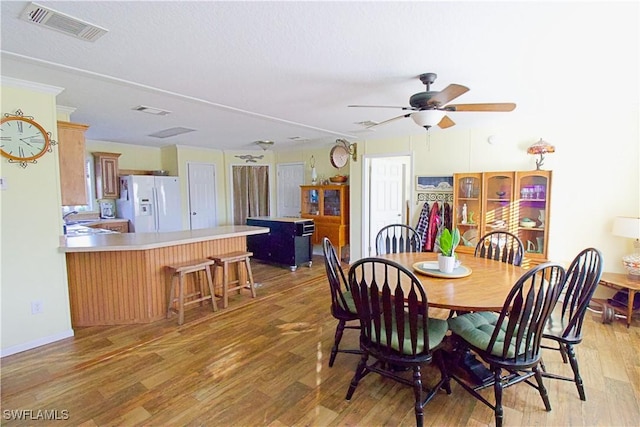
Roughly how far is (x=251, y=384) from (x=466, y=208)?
3545mm

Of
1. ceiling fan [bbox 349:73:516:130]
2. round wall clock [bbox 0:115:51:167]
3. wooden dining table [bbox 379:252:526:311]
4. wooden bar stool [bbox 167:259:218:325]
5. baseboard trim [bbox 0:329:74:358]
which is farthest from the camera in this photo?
wooden bar stool [bbox 167:259:218:325]

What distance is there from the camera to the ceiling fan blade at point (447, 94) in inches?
79.2

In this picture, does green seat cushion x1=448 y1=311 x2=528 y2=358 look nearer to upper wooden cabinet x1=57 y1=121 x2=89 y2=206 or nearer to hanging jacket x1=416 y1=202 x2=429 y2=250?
hanging jacket x1=416 y1=202 x2=429 y2=250

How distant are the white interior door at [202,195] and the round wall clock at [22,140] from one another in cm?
360

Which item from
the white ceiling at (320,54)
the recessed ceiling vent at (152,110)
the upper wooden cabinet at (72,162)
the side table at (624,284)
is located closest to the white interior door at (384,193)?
the white ceiling at (320,54)

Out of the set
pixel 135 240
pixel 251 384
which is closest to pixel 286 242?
pixel 135 240

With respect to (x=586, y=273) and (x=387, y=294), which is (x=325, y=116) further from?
(x=586, y=273)

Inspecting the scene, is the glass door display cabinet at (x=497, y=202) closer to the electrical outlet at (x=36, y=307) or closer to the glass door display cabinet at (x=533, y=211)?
the glass door display cabinet at (x=533, y=211)

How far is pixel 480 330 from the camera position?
215cm

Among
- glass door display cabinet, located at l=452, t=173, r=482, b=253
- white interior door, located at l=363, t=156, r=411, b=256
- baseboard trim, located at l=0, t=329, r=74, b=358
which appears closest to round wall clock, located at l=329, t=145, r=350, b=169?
white interior door, located at l=363, t=156, r=411, b=256

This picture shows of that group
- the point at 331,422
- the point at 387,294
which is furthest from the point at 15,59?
the point at 331,422

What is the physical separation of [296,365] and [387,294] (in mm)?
1139

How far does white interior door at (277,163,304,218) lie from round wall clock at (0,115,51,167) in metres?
4.49

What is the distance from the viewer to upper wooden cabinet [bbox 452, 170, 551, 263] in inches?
154
